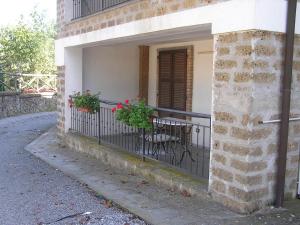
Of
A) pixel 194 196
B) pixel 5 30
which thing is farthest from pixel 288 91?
pixel 5 30

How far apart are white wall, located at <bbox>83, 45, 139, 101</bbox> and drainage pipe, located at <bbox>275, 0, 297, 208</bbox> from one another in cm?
625

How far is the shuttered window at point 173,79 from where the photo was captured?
971 centimetres

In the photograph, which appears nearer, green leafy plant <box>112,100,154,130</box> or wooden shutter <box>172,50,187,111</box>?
green leafy plant <box>112,100,154,130</box>

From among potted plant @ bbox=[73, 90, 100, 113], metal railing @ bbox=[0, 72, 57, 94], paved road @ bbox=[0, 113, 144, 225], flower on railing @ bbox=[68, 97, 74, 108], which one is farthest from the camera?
metal railing @ bbox=[0, 72, 57, 94]

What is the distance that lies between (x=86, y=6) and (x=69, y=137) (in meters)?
3.06

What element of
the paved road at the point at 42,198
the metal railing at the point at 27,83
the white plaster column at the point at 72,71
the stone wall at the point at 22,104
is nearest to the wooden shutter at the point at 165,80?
the white plaster column at the point at 72,71

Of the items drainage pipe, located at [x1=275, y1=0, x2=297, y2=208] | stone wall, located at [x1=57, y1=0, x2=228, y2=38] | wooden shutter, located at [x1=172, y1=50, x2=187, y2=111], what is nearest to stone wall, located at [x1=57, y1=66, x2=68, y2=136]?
stone wall, located at [x1=57, y1=0, x2=228, y2=38]

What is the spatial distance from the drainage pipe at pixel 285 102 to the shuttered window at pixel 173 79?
4.75 meters

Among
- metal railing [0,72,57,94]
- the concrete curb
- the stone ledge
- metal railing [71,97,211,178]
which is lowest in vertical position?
the concrete curb

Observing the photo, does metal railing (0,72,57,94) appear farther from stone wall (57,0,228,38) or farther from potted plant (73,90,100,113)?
potted plant (73,90,100,113)

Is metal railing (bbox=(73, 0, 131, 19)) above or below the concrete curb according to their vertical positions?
above

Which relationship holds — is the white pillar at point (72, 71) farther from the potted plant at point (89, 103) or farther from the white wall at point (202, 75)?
the white wall at point (202, 75)

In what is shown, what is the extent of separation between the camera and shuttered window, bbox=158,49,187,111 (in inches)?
382

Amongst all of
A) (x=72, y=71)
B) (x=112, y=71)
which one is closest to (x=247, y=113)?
(x=72, y=71)
